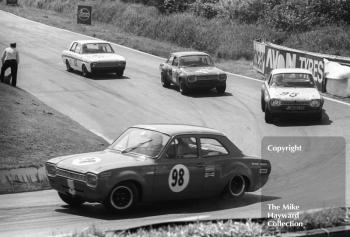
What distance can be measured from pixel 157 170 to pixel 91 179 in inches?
43.3

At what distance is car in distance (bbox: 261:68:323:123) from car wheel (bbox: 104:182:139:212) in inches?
423

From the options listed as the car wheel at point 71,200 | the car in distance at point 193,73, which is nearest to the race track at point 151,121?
the car wheel at point 71,200

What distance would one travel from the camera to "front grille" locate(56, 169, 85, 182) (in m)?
10.7

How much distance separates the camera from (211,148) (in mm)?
12023

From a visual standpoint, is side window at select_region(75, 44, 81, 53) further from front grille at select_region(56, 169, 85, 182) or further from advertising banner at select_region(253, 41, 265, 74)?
front grille at select_region(56, 169, 85, 182)

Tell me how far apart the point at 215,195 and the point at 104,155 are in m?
1.95

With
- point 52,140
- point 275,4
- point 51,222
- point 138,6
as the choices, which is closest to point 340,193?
point 51,222

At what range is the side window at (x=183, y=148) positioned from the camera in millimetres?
11484

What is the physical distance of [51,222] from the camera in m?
10.2

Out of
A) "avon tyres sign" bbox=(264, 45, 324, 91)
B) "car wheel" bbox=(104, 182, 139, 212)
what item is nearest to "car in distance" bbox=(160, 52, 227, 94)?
"avon tyres sign" bbox=(264, 45, 324, 91)

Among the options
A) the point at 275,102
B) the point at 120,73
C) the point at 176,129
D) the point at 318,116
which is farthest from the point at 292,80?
the point at 120,73

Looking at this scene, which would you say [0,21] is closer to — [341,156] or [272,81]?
[272,81]

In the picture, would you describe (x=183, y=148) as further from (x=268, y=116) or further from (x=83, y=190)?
(x=268, y=116)

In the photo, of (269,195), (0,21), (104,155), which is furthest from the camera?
(0,21)
